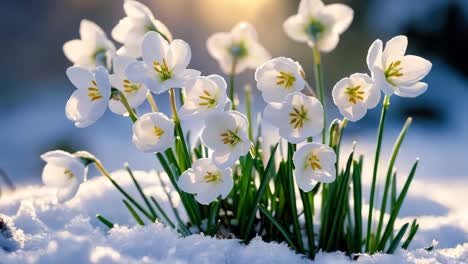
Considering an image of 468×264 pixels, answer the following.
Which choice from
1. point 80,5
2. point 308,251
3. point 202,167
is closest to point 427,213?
Result: point 308,251

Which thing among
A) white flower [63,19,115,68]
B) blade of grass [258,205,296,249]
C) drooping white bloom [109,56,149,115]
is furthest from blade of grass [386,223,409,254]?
white flower [63,19,115,68]

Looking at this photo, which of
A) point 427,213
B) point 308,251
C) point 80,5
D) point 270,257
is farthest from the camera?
point 80,5

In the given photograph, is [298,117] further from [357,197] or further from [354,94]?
[357,197]

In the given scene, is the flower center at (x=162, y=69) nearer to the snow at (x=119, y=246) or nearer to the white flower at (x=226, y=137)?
the white flower at (x=226, y=137)

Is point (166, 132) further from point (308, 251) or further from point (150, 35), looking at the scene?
point (308, 251)

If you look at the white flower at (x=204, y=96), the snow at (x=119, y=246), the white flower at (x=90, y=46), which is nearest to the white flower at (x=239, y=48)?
the white flower at (x=90, y=46)

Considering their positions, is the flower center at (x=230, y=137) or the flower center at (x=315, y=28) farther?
the flower center at (x=315, y=28)
